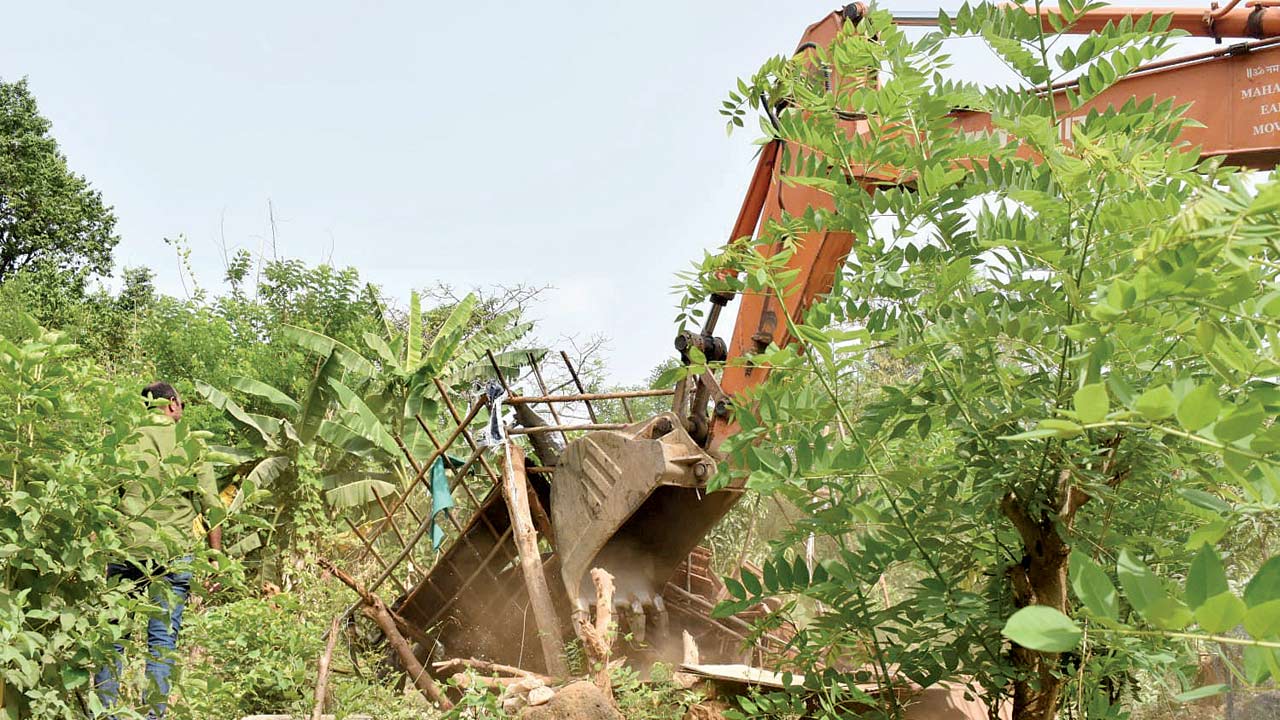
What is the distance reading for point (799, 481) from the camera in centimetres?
201

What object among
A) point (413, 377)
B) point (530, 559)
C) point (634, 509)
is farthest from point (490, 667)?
point (413, 377)

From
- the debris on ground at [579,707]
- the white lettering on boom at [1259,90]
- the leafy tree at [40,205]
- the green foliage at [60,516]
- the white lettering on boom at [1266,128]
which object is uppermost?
the leafy tree at [40,205]

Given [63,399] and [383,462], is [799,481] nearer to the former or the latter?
[63,399]

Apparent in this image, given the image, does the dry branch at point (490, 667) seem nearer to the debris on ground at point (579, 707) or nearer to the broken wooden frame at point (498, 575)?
the broken wooden frame at point (498, 575)

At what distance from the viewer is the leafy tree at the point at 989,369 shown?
1.67m

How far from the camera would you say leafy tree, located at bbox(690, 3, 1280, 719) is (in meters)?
1.67

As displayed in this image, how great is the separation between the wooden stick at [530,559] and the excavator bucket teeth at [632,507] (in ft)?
0.69

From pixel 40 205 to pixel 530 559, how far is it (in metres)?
21.5

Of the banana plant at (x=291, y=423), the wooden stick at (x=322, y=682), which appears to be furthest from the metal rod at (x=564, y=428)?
the banana plant at (x=291, y=423)

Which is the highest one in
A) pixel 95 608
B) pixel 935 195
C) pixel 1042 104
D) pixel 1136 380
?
pixel 1042 104

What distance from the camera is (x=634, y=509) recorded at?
21.8ft

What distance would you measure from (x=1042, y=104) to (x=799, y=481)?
34.3 inches

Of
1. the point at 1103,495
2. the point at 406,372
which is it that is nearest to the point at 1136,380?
the point at 1103,495

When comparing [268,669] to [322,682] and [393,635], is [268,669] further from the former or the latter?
[393,635]
